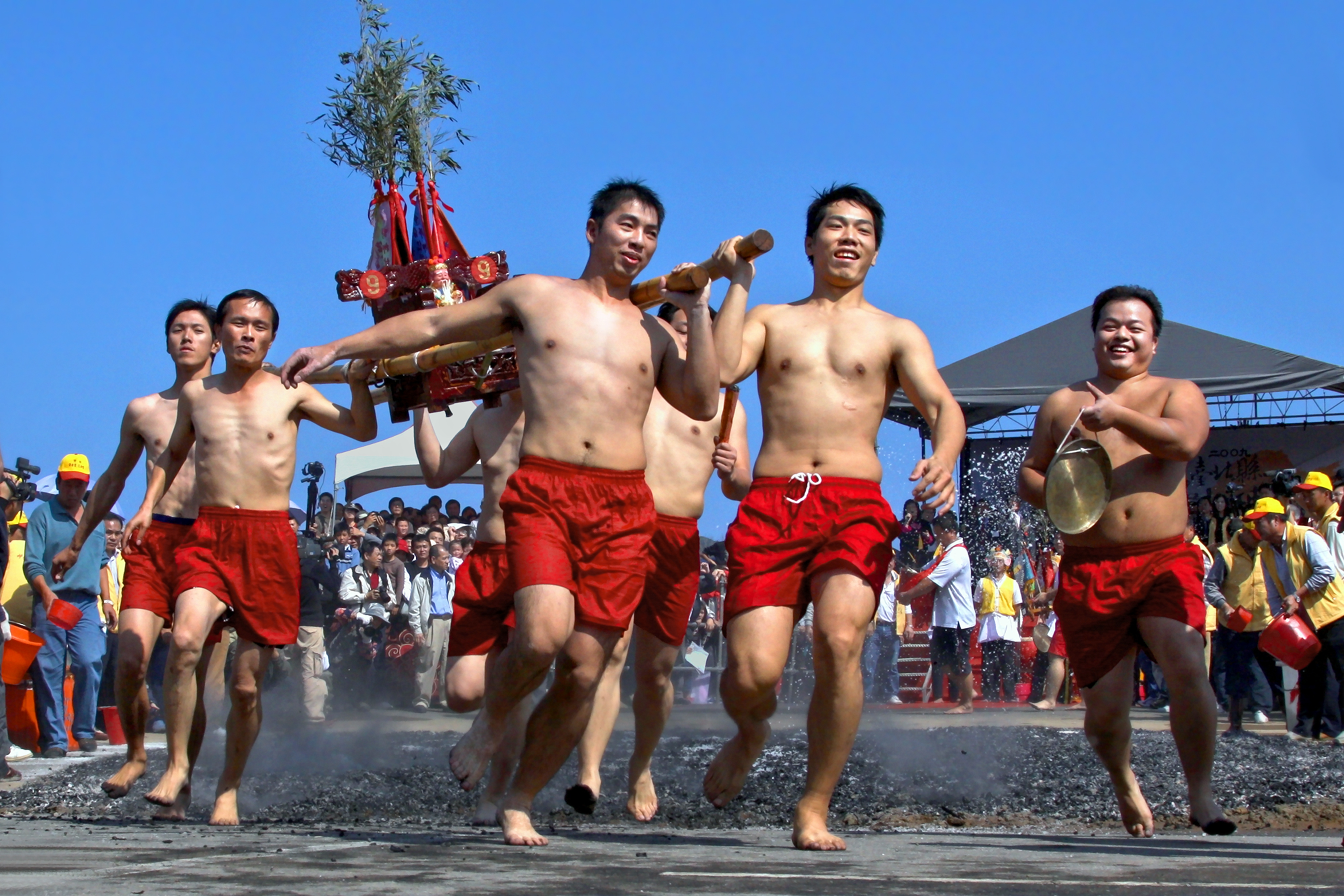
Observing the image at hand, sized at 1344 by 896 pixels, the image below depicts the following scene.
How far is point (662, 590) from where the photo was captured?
659 cm

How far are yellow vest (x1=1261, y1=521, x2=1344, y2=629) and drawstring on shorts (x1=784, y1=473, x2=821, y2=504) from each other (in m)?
6.33

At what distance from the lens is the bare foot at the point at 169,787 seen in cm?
636

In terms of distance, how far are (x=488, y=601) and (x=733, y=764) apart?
130 centimetres

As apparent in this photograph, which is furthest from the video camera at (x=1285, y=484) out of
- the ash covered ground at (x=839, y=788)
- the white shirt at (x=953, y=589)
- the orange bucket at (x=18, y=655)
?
the orange bucket at (x=18, y=655)

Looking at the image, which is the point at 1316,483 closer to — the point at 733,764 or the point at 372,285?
the point at 733,764

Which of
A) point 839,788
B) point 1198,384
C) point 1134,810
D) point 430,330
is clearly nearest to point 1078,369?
point 1198,384

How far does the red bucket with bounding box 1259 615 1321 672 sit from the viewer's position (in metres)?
9.49

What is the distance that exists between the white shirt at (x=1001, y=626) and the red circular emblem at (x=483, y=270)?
9179 millimetres

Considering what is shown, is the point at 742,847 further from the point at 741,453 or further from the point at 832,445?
the point at 741,453

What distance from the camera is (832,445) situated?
544cm

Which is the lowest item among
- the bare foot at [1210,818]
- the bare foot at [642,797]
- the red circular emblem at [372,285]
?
the bare foot at [642,797]

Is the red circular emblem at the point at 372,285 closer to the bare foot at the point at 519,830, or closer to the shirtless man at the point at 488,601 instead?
the shirtless man at the point at 488,601

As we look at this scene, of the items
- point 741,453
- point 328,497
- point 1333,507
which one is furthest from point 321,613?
point 1333,507

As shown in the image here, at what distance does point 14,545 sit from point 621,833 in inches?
288
